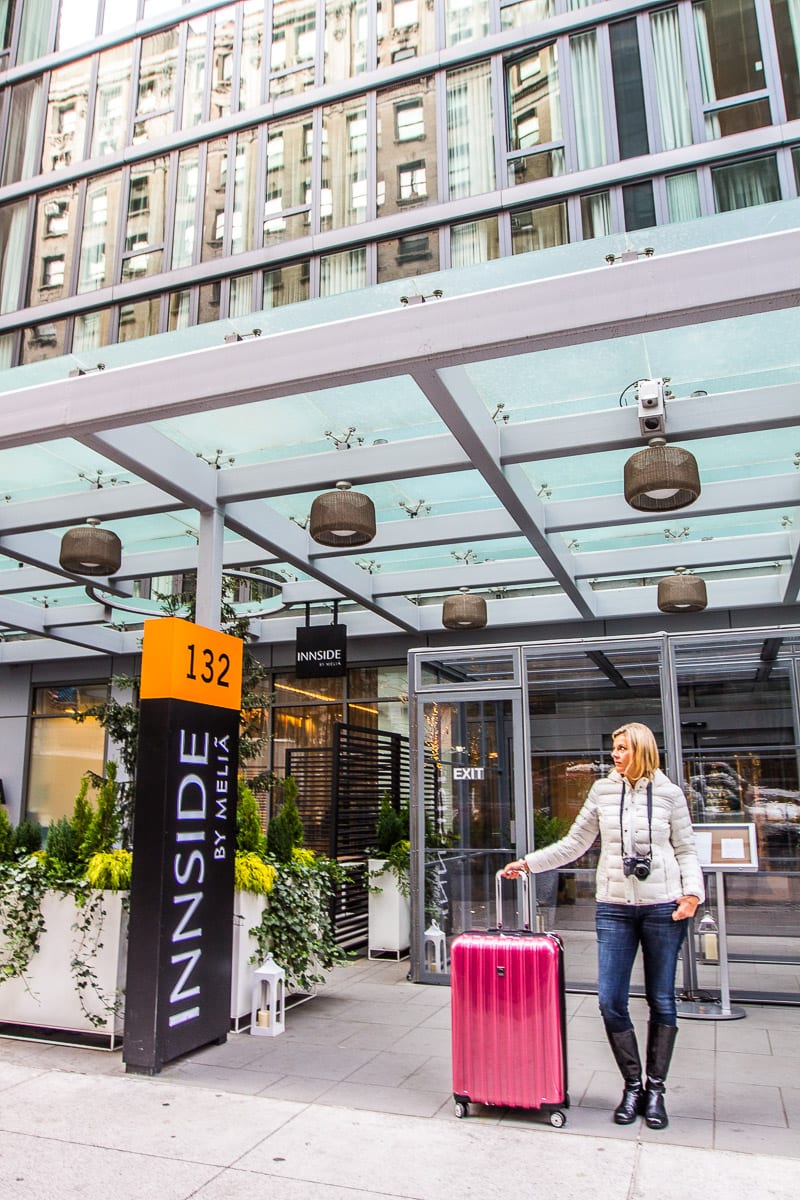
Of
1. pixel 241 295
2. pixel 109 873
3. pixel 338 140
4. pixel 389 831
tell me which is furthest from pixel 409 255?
pixel 109 873

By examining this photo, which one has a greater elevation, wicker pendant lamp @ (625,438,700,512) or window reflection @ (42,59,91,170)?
window reflection @ (42,59,91,170)

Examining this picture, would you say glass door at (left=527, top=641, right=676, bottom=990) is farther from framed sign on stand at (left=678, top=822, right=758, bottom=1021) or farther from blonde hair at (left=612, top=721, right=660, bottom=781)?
blonde hair at (left=612, top=721, right=660, bottom=781)

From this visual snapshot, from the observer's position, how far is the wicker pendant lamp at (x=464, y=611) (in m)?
9.05

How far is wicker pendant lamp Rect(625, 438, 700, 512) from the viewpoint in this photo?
18.4ft

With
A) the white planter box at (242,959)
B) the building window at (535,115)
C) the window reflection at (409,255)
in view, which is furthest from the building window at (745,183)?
the white planter box at (242,959)

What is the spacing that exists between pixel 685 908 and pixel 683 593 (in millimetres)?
4734

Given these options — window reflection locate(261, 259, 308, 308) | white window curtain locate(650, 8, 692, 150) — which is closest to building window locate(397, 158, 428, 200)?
window reflection locate(261, 259, 308, 308)

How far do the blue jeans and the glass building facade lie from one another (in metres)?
10.0

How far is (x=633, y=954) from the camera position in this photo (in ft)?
13.3

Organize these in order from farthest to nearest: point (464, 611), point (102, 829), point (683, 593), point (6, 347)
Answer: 1. point (6, 347)
2. point (464, 611)
3. point (683, 593)
4. point (102, 829)

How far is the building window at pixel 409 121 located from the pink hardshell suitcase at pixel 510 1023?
1267 centimetres

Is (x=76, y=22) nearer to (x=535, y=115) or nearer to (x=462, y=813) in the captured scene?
(x=535, y=115)

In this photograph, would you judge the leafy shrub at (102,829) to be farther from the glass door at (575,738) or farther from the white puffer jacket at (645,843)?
the white puffer jacket at (645,843)

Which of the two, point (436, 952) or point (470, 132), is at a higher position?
point (470, 132)
